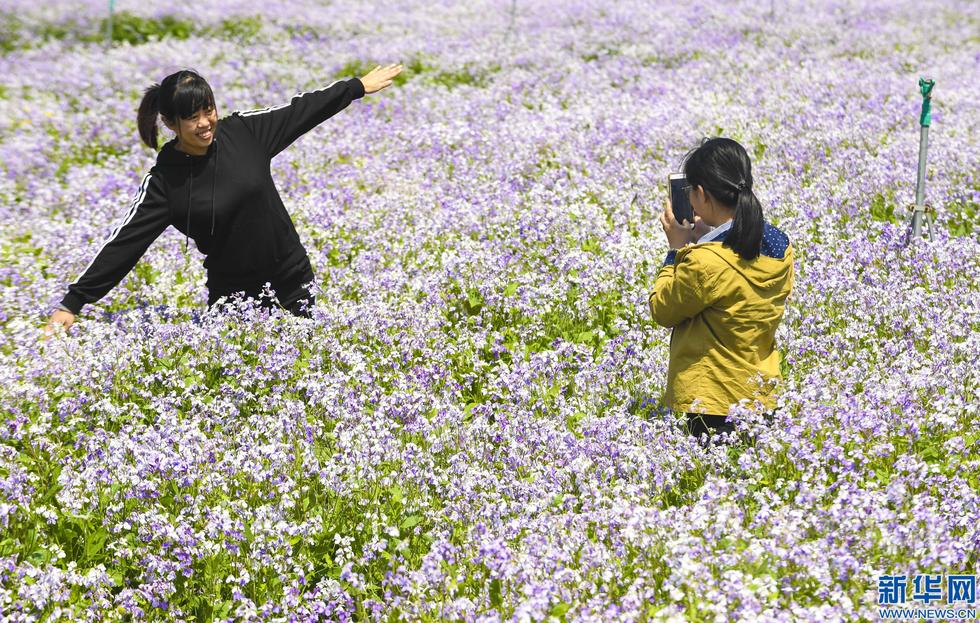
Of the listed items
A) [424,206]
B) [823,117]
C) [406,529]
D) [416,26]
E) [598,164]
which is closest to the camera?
[406,529]

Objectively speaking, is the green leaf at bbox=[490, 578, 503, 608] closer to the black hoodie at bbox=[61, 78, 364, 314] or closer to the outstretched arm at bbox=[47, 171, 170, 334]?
the black hoodie at bbox=[61, 78, 364, 314]

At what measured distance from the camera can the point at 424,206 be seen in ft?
31.1

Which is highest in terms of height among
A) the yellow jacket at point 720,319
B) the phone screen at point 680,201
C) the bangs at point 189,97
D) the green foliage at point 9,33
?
the green foliage at point 9,33

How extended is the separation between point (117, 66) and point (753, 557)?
1786cm

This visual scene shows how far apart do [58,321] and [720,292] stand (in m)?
4.08

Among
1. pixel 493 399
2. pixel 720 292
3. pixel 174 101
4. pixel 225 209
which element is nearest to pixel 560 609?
pixel 720 292

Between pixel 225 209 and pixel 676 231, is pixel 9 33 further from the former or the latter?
pixel 676 231

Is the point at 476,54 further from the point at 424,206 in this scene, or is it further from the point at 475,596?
the point at 475,596

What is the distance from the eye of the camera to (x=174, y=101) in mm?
5609

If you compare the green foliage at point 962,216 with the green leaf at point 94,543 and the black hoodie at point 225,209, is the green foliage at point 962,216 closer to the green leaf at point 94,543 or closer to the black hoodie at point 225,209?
the black hoodie at point 225,209

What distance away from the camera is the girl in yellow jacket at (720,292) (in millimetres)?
4629

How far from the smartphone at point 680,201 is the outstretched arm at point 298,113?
2537 mm

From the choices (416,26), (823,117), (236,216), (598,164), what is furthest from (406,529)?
(416,26)

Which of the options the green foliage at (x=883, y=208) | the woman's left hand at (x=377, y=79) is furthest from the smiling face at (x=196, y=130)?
the green foliage at (x=883, y=208)
